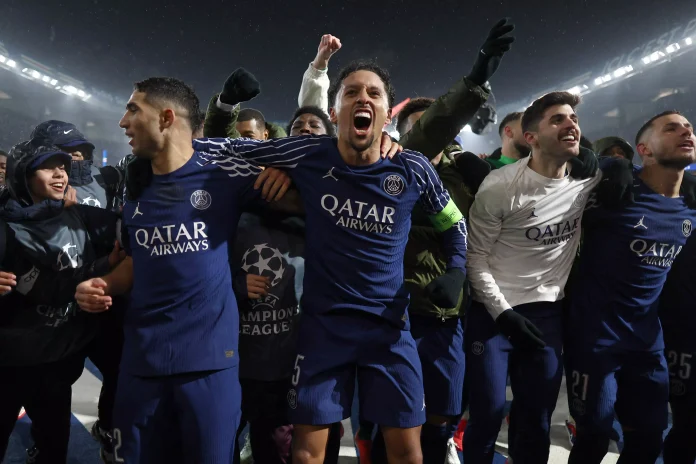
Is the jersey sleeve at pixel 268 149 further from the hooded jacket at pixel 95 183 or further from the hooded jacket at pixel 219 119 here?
the hooded jacket at pixel 95 183

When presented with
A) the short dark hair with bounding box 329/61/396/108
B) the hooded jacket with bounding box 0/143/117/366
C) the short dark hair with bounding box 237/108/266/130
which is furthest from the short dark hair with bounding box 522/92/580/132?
the hooded jacket with bounding box 0/143/117/366

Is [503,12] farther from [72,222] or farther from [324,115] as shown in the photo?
[72,222]

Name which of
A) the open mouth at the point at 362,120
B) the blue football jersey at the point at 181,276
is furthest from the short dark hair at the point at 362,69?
the blue football jersey at the point at 181,276

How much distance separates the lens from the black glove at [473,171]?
8.44 ft

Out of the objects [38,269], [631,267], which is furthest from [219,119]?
[631,267]

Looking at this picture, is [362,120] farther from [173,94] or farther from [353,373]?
[353,373]

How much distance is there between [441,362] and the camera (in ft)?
7.55

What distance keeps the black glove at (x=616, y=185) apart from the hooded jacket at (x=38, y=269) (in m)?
2.62

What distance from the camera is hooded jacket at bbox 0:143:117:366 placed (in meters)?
2.12

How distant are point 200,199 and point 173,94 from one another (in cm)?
48

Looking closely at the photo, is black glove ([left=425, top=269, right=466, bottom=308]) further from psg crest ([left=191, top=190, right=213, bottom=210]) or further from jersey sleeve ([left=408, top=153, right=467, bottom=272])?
psg crest ([left=191, top=190, right=213, bottom=210])

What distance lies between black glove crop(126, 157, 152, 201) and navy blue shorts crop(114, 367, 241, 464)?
2.35 ft

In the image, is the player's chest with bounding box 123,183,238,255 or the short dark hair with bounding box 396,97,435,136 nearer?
the player's chest with bounding box 123,183,238,255

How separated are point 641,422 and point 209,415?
213cm
